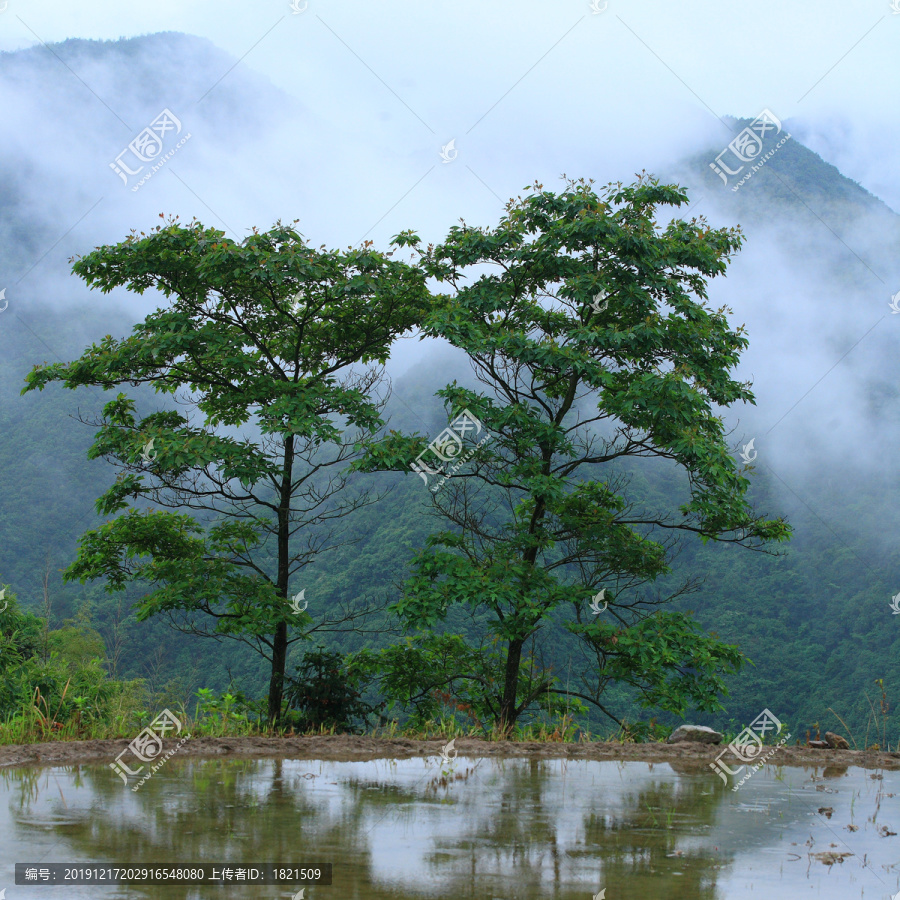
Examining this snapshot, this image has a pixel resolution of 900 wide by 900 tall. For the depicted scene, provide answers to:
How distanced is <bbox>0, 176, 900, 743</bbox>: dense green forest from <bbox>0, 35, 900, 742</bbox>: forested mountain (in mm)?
197

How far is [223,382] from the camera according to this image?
11.1m

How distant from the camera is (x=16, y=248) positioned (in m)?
110

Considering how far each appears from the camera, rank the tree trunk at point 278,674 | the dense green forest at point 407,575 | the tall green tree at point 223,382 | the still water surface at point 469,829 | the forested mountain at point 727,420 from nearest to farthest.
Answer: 1. the still water surface at point 469,829
2. the tall green tree at point 223,382
3. the tree trunk at point 278,674
4. the dense green forest at point 407,575
5. the forested mountain at point 727,420

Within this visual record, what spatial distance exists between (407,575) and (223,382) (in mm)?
20267

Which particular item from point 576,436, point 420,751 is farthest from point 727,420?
point 420,751

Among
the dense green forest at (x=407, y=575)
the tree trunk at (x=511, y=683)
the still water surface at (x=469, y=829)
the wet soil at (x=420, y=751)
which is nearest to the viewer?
the still water surface at (x=469, y=829)

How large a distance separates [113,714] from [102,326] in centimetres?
9922

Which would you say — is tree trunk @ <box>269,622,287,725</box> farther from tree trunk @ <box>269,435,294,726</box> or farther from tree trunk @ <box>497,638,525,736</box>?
tree trunk @ <box>497,638,525,736</box>

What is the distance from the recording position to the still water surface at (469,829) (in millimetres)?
3721

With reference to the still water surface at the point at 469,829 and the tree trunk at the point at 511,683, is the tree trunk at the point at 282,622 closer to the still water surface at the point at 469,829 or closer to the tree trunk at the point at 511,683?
the tree trunk at the point at 511,683

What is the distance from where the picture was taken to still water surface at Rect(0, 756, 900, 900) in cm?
372

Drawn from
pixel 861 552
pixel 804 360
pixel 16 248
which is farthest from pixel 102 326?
pixel 804 360

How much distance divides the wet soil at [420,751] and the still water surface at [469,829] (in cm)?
38

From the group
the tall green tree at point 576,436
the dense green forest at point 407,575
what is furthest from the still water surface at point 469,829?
the dense green forest at point 407,575
